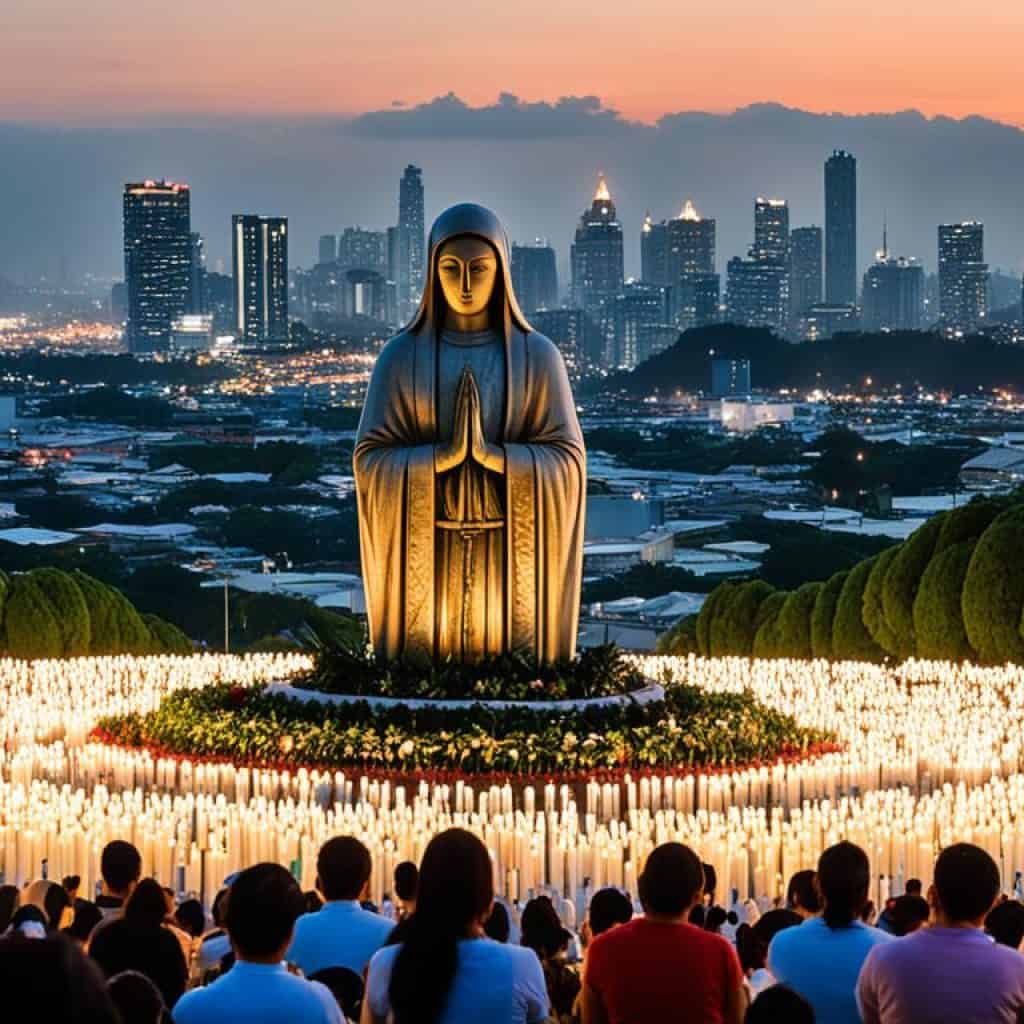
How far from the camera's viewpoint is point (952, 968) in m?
7.84

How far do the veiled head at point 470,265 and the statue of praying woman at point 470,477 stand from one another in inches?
0.5

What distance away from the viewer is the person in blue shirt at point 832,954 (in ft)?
28.4

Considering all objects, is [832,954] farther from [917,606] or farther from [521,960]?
[917,606]

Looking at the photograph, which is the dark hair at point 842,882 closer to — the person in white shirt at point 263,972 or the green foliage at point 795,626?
the person in white shirt at point 263,972

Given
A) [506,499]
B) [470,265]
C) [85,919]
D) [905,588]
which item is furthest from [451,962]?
[905,588]

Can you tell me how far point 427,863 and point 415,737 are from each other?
1390cm

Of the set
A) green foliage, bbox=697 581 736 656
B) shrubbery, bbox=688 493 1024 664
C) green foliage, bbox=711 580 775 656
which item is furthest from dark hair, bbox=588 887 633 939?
green foliage, bbox=697 581 736 656

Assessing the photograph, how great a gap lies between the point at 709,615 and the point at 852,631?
15.2 ft

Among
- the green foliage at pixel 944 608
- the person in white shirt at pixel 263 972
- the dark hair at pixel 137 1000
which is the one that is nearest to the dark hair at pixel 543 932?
the person in white shirt at pixel 263 972

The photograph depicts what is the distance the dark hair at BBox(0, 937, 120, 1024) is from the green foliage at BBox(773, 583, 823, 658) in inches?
1325

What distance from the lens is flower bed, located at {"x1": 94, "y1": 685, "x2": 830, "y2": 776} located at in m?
20.9

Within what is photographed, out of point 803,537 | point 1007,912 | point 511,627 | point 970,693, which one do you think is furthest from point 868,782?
point 803,537

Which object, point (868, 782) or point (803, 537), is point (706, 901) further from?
point (803, 537)

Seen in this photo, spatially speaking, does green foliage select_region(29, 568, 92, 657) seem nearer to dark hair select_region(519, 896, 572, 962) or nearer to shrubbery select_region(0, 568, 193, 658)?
shrubbery select_region(0, 568, 193, 658)
